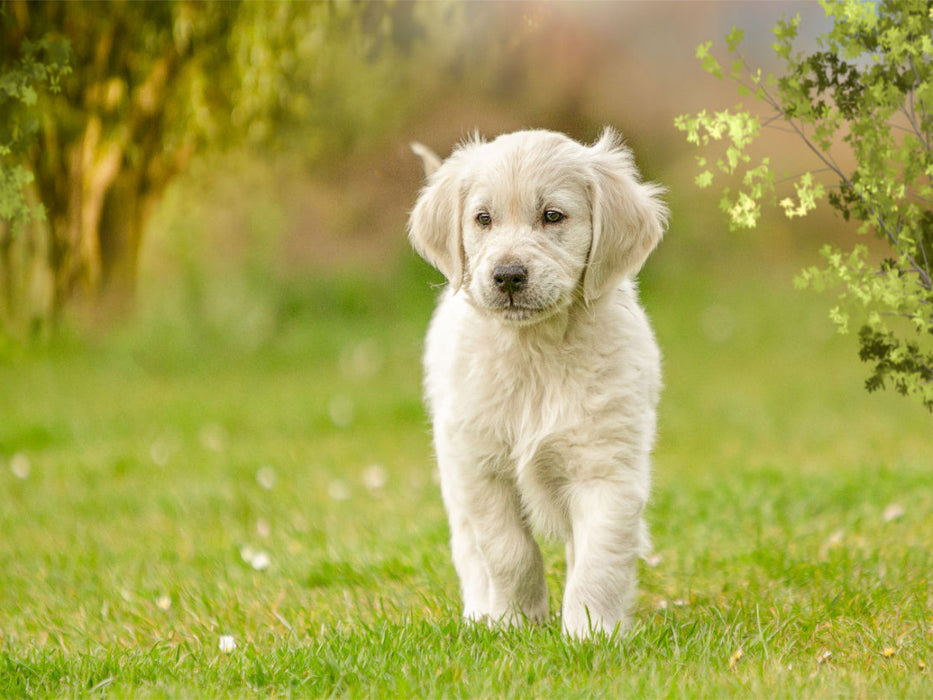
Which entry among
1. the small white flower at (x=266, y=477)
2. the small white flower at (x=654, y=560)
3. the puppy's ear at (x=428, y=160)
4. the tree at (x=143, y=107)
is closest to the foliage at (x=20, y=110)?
the puppy's ear at (x=428, y=160)

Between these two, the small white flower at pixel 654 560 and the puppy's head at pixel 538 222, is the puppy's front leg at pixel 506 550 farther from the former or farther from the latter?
the small white flower at pixel 654 560

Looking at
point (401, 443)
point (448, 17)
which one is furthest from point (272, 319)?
point (448, 17)

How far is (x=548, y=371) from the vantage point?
3.17 metres

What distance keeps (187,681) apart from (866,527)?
9.42 ft

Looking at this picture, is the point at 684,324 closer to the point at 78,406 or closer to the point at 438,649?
the point at 78,406

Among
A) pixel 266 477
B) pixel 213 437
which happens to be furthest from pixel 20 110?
pixel 213 437

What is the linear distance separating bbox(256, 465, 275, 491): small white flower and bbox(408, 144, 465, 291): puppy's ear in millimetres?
2648

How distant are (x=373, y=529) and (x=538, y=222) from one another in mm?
2041

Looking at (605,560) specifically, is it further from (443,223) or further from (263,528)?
(263,528)

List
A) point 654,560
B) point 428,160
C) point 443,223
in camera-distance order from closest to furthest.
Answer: point 443,223 < point 428,160 < point 654,560

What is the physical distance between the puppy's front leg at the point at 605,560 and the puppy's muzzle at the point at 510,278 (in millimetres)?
571

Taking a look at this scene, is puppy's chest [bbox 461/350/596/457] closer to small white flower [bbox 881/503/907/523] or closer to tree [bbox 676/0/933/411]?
tree [bbox 676/0/933/411]

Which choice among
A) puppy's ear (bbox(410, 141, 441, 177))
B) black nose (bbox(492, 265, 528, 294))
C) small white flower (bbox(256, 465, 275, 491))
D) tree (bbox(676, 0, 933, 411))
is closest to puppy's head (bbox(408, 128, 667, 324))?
black nose (bbox(492, 265, 528, 294))

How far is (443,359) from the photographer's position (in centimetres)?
355
